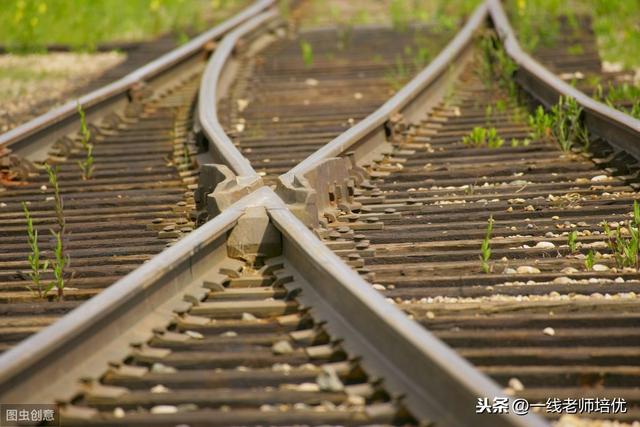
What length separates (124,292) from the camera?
391 centimetres

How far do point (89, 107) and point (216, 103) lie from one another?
0.96m

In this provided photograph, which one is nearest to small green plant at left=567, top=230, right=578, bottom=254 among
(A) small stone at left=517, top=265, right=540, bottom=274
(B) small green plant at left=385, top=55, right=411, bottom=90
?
(A) small stone at left=517, top=265, right=540, bottom=274

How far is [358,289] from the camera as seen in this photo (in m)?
3.87

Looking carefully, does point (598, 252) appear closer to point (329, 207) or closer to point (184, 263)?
point (329, 207)

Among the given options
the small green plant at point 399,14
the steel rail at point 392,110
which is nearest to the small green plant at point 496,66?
the steel rail at point 392,110

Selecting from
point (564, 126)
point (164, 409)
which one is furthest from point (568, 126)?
point (164, 409)

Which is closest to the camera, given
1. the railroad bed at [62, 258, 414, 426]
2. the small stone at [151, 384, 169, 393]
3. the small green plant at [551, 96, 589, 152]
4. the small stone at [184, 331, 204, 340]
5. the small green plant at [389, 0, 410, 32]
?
the railroad bed at [62, 258, 414, 426]

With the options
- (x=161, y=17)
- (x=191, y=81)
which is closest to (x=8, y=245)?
(x=191, y=81)

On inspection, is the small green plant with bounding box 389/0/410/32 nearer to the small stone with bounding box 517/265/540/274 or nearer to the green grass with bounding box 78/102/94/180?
the green grass with bounding box 78/102/94/180

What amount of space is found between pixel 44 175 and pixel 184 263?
3039mm

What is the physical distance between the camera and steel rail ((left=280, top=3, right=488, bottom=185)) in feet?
19.9

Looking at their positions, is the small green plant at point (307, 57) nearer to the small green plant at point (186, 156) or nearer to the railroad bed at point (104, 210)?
the railroad bed at point (104, 210)

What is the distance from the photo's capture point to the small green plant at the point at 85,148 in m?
7.09

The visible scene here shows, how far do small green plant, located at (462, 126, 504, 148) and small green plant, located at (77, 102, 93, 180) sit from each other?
2.32 metres
